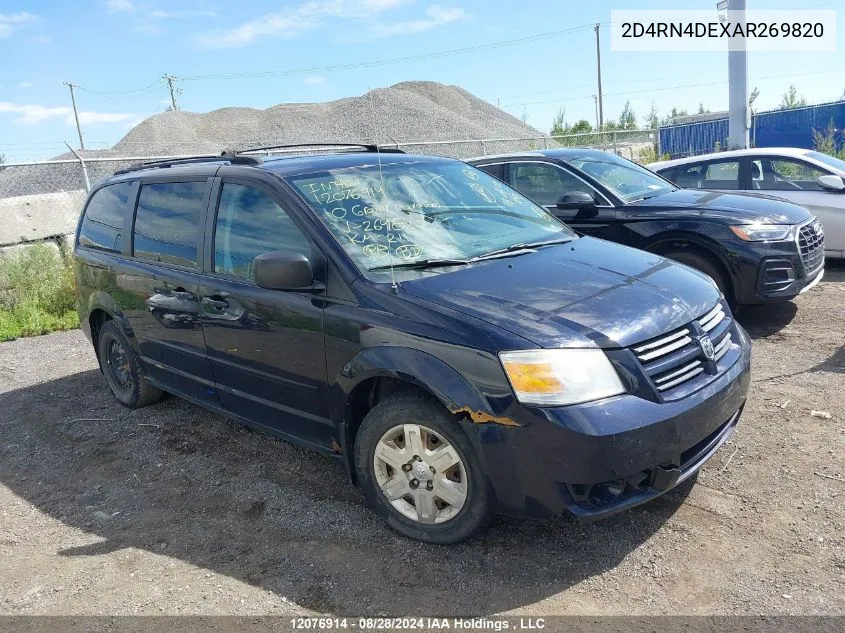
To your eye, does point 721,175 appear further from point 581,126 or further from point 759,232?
point 581,126

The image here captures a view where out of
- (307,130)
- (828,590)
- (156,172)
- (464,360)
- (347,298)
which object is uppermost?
(307,130)

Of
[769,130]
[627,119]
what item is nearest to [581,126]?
[627,119]

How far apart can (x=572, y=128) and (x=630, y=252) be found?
50.6 m

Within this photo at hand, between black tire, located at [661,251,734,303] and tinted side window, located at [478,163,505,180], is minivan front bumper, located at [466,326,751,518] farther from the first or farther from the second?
tinted side window, located at [478,163,505,180]

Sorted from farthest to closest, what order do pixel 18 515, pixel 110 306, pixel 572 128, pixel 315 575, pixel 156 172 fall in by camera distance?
pixel 572 128 < pixel 110 306 < pixel 156 172 < pixel 18 515 < pixel 315 575

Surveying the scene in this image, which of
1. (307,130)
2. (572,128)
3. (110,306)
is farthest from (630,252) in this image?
(572,128)

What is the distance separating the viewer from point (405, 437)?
3102 millimetres

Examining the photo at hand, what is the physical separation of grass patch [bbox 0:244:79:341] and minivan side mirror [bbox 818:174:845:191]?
368 inches

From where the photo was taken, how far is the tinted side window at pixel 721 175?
27.2ft

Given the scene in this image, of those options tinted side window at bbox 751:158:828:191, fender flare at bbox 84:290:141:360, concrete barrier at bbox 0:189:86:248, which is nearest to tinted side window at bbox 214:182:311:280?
fender flare at bbox 84:290:141:360

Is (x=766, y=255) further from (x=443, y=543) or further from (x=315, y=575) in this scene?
(x=315, y=575)

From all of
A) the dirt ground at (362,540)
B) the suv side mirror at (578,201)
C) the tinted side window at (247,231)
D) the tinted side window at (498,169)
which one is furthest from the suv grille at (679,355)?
the tinted side window at (498,169)

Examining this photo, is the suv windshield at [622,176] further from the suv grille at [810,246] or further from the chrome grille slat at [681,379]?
the chrome grille slat at [681,379]

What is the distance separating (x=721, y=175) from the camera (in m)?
8.32
